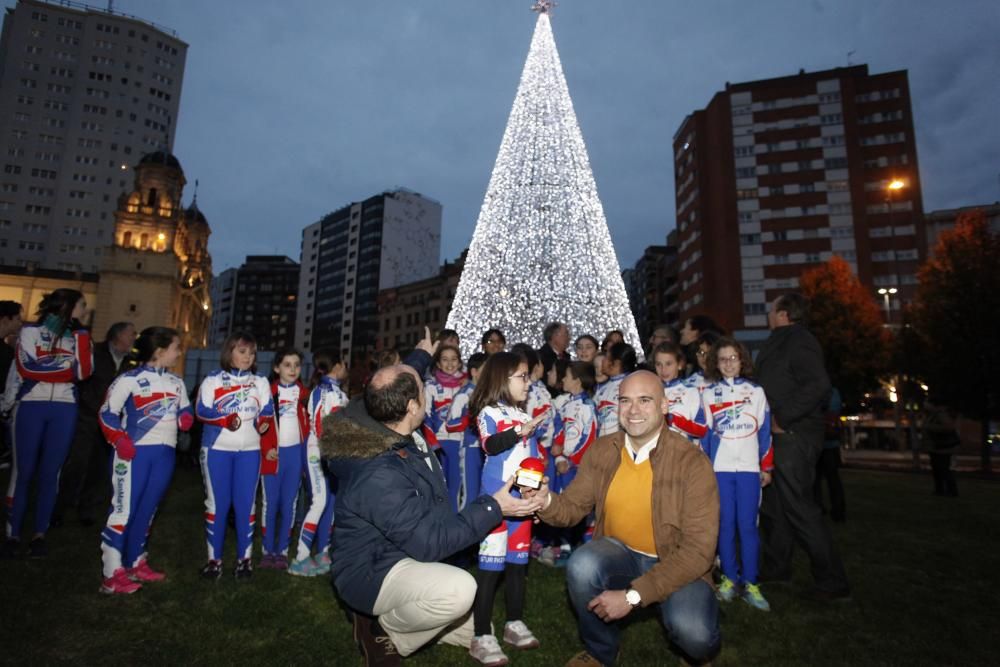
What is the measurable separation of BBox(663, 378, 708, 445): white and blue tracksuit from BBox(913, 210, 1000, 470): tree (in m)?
19.7

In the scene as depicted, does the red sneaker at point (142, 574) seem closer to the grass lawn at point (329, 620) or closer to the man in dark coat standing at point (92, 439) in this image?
the grass lawn at point (329, 620)

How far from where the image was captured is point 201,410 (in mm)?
4703

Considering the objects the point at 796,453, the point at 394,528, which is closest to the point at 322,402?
the point at 394,528

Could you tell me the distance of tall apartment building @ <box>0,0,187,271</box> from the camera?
8031cm

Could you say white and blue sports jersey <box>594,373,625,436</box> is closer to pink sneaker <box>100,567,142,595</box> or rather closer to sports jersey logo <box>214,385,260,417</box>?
sports jersey logo <box>214,385,260,417</box>

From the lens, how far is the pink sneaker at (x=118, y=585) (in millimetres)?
4246

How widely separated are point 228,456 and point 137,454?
67cm

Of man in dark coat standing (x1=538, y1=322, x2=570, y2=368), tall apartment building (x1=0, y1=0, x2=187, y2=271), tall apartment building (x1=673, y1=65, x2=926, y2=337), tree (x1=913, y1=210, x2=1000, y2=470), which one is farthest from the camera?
tall apartment building (x1=0, y1=0, x2=187, y2=271)

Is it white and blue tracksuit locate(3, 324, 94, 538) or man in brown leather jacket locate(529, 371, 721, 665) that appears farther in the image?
white and blue tracksuit locate(3, 324, 94, 538)

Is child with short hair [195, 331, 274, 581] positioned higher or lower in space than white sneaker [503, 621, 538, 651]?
higher

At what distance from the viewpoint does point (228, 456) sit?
4715 millimetres

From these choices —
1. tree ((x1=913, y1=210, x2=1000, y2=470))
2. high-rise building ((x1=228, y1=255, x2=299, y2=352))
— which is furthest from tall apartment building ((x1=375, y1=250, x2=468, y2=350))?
tree ((x1=913, y1=210, x2=1000, y2=470))

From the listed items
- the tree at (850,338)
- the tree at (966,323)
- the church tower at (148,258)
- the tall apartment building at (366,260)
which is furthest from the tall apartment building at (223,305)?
the tree at (966,323)

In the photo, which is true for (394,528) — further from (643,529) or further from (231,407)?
(231,407)
